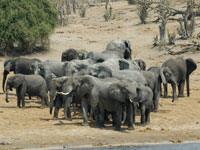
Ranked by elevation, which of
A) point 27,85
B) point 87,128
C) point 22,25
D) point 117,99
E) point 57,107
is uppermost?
point 22,25

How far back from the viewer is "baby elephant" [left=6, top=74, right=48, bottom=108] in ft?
63.8

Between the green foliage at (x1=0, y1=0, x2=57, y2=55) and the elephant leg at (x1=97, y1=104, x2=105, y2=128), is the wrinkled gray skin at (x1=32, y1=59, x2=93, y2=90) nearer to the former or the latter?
the elephant leg at (x1=97, y1=104, x2=105, y2=128)

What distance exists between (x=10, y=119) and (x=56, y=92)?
5.30 feet

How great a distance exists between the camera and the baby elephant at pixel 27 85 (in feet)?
63.8

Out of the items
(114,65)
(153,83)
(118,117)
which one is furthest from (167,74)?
(118,117)

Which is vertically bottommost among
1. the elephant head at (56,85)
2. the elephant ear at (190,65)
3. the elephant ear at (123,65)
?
the elephant ear at (190,65)

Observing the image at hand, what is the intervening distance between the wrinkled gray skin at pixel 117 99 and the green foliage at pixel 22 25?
16764 millimetres

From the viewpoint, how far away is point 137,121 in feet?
56.0

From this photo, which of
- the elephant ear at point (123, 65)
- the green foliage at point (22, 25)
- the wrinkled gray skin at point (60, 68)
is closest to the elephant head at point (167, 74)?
the elephant ear at point (123, 65)

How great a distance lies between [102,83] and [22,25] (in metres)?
16.7

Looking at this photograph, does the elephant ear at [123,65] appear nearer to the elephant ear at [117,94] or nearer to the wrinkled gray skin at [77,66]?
the wrinkled gray skin at [77,66]

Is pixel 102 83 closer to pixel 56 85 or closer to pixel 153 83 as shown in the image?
pixel 56 85

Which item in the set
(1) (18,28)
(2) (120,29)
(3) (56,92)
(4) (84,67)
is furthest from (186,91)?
(2) (120,29)

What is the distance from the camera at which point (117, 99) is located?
1518 centimetres
